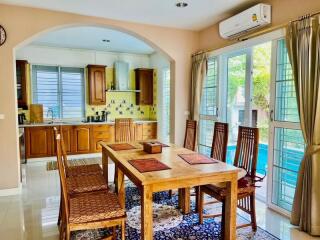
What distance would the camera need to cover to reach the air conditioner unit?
305cm

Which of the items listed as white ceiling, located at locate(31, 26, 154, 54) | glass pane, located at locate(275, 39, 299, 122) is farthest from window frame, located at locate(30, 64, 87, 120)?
glass pane, located at locate(275, 39, 299, 122)

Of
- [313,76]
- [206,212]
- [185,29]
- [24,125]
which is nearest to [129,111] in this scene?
[24,125]

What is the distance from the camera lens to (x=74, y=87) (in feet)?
21.0

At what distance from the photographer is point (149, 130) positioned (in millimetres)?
6594

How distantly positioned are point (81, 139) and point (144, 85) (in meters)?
2.22

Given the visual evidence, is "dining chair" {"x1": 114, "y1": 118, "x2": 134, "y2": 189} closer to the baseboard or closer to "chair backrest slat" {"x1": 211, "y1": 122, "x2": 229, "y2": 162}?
"chair backrest slat" {"x1": 211, "y1": 122, "x2": 229, "y2": 162}

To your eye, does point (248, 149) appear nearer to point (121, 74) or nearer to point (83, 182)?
point (83, 182)

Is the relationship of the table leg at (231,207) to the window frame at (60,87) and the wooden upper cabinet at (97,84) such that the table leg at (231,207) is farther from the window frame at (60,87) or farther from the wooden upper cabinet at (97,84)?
the window frame at (60,87)

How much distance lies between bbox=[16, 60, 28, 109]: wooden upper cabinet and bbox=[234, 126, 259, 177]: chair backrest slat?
4966 millimetres

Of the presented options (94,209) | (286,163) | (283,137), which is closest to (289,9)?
(283,137)

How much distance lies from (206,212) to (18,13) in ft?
12.2

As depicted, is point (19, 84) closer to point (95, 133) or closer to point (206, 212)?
point (95, 133)

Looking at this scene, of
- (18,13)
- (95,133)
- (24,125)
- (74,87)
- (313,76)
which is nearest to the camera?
(313,76)

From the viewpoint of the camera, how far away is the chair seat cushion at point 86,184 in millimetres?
2406
